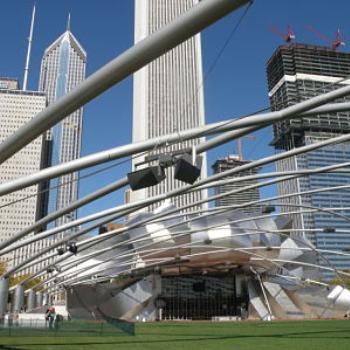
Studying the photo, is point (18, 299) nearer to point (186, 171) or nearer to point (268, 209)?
point (268, 209)

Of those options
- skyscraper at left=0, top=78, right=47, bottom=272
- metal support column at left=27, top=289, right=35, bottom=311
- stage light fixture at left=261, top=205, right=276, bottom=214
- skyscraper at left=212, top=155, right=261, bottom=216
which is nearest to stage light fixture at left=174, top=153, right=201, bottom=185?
skyscraper at left=212, top=155, right=261, bottom=216

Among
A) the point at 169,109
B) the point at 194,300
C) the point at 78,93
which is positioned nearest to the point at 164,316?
the point at 194,300

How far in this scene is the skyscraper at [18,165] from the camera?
15512 cm

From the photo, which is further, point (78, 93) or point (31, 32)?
point (31, 32)

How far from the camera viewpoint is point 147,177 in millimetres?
11180

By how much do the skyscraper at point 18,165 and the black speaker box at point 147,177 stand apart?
453 ft

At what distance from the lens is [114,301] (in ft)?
179

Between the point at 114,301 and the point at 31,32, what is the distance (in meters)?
157

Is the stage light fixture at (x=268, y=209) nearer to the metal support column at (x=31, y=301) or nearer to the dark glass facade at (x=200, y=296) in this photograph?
the dark glass facade at (x=200, y=296)

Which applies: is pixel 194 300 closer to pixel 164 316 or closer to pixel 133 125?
pixel 164 316

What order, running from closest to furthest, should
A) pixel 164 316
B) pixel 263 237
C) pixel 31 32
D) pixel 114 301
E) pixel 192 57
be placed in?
pixel 263 237, pixel 114 301, pixel 164 316, pixel 192 57, pixel 31 32

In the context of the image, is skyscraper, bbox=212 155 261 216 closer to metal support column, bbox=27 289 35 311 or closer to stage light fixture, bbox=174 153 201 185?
stage light fixture, bbox=174 153 201 185

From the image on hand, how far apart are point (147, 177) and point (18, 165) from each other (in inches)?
6244

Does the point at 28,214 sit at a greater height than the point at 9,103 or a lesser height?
lesser
